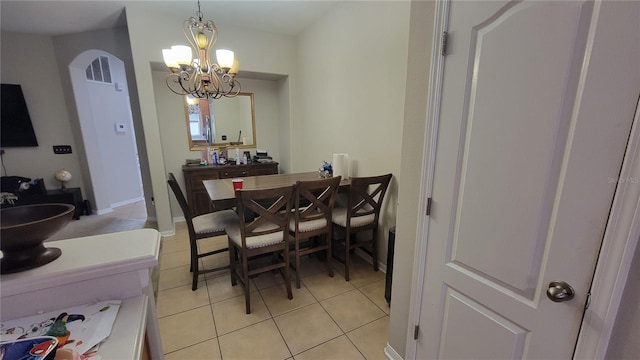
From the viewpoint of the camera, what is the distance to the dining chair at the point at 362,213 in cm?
226

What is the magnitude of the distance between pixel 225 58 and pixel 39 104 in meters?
3.48

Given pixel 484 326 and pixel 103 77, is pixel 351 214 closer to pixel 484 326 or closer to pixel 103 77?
pixel 484 326

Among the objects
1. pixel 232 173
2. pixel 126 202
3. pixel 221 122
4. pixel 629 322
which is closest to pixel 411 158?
pixel 629 322

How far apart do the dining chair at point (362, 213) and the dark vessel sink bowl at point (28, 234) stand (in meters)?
1.80

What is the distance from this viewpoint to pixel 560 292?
30.5 inches

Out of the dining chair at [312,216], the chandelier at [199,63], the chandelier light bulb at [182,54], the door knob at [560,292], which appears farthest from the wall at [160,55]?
the door knob at [560,292]

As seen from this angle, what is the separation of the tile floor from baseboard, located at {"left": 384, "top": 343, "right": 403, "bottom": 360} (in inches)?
1.8

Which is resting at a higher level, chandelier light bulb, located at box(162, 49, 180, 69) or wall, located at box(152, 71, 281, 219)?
chandelier light bulb, located at box(162, 49, 180, 69)

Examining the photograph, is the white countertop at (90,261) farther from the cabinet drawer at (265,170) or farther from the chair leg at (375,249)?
the cabinet drawer at (265,170)

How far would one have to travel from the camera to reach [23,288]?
726 mm

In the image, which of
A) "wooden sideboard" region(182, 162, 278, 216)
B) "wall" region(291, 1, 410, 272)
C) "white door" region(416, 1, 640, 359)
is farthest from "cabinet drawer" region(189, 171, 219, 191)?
"white door" region(416, 1, 640, 359)

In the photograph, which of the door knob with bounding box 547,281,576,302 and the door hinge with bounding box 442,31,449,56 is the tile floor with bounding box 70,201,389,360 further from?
the door hinge with bounding box 442,31,449,56

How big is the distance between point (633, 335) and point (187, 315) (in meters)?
2.30

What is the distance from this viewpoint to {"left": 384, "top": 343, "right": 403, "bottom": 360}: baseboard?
1.51 metres
